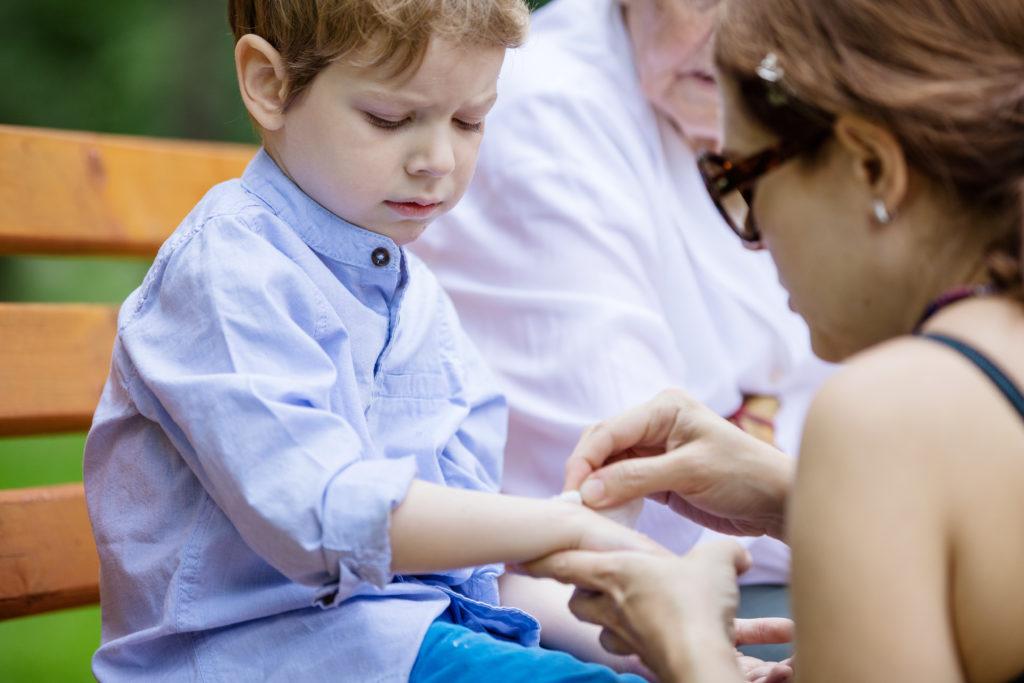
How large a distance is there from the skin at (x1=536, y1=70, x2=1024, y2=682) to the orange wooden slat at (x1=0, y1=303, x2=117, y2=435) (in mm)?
1454

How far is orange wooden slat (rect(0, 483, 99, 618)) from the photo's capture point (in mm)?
2408

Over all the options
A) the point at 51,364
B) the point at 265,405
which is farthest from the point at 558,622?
the point at 51,364

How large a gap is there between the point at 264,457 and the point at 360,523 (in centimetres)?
16

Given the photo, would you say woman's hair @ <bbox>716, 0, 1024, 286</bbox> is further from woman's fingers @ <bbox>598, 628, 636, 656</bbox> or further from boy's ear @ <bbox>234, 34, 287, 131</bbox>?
boy's ear @ <bbox>234, 34, 287, 131</bbox>

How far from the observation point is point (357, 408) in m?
1.93

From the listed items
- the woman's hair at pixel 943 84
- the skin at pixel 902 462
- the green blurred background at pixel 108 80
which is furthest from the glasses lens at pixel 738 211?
the green blurred background at pixel 108 80

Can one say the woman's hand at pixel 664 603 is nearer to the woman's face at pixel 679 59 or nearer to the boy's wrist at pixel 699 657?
the boy's wrist at pixel 699 657

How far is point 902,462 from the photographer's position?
1.40 metres

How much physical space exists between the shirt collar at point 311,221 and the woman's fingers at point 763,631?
850 mm

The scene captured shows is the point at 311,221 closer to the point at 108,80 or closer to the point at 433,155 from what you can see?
the point at 433,155

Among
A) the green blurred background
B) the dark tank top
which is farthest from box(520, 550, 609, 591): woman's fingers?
the green blurred background

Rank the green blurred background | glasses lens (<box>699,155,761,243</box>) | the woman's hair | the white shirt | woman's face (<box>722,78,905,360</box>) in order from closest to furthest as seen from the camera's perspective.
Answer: the woman's hair
woman's face (<box>722,78,905,360</box>)
glasses lens (<box>699,155,761,243</box>)
the white shirt
the green blurred background

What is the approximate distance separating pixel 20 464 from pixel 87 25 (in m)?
3.10

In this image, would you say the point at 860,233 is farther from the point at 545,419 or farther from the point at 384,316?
the point at 545,419
